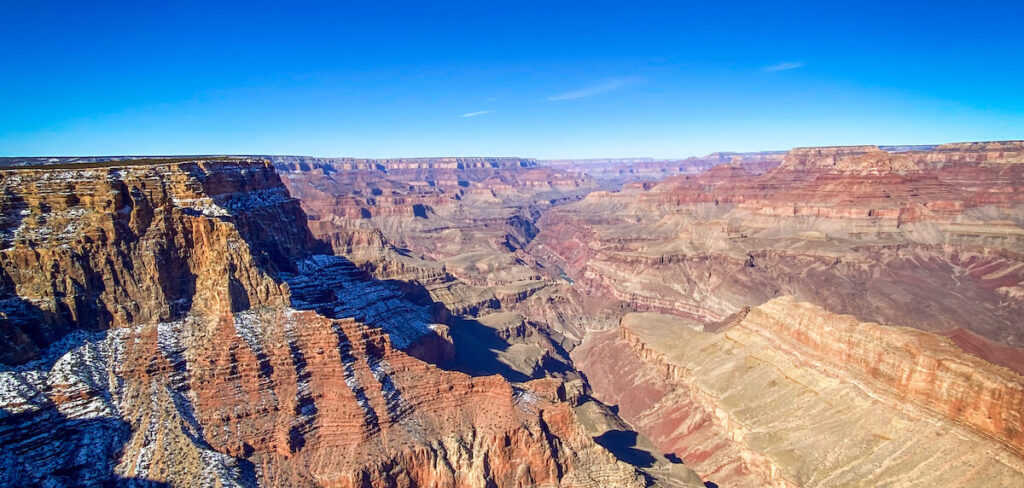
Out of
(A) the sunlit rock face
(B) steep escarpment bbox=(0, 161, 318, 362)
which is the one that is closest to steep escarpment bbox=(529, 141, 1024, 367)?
(A) the sunlit rock face

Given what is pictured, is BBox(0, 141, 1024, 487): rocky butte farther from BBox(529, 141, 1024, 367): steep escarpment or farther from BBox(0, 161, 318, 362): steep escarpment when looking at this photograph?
BBox(529, 141, 1024, 367): steep escarpment

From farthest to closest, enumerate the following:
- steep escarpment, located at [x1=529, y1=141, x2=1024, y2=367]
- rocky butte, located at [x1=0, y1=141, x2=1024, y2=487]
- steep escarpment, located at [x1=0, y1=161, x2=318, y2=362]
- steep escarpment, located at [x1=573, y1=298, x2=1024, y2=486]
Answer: steep escarpment, located at [x1=529, y1=141, x2=1024, y2=367], steep escarpment, located at [x1=573, y1=298, x2=1024, y2=486], steep escarpment, located at [x1=0, y1=161, x2=318, y2=362], rocky butte, located at [x1=0, y1=141, x2=1024, y2=487]

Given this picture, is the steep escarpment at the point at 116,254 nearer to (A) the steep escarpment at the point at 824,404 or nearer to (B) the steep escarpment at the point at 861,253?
(A) the steep escarpment at the point at 824,404

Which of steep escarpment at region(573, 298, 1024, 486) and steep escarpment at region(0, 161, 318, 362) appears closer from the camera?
steep escarpment at region(0, 161, 318, 362)

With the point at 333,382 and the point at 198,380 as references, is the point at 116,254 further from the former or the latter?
the point at 333,382

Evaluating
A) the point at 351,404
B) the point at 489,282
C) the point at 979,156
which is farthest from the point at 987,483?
the point at 979,156

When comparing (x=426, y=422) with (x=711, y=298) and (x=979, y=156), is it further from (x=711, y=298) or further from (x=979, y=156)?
(x=979, y=156)

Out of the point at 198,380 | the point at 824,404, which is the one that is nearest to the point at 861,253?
the point at 824,404
